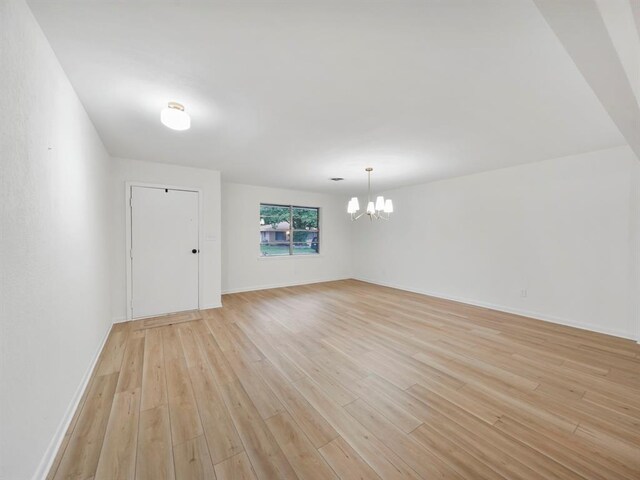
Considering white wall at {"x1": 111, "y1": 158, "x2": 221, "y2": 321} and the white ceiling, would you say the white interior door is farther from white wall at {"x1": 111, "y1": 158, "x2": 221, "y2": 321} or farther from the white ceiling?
the white ceiling

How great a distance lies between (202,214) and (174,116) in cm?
241

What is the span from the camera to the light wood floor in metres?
1.38

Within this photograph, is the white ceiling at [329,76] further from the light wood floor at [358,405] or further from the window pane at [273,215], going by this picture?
the window pane at [273,215]

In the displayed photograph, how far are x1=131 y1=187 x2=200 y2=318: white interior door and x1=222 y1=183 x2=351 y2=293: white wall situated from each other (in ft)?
3.85

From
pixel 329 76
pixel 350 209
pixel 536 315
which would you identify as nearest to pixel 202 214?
pixel 350 209

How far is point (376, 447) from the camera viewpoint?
1484 millimetres

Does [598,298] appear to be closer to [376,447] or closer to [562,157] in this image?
[562,157]

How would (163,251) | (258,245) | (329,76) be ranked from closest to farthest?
(329,76)
(163,251)
(258,245)

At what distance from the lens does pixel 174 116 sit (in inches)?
81.2

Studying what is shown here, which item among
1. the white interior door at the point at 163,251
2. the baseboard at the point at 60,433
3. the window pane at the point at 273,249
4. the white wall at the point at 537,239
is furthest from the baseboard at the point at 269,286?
the baseboard at the point at 60,433

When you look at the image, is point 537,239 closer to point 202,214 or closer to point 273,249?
point 273,249

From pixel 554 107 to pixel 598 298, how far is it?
2798mm

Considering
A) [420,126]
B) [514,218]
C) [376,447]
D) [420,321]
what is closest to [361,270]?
[420,321]

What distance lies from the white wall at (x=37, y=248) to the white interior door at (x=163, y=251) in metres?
1.76
